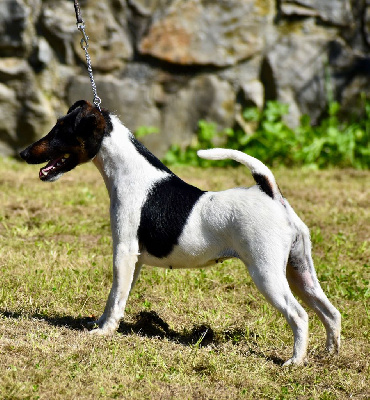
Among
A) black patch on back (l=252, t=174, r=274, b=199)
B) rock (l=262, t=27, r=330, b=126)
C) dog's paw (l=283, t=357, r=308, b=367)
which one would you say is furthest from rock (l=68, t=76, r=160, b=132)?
dog's paw (l=283, t=357, r=308, b=367)

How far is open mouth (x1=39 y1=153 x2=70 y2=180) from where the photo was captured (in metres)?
3.75

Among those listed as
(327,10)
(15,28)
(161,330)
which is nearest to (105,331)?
(161,330)

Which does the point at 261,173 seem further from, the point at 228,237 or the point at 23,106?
the point at 23,106

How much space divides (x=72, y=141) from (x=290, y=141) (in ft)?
16.5

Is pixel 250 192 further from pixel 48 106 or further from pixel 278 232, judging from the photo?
pixel 48 106

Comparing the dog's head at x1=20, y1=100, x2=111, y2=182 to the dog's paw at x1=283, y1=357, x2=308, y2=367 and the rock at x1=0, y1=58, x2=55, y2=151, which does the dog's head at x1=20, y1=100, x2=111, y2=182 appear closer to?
the dog's paw at x1=283, y1=357, x2=308, y2=367

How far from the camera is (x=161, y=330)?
386cm

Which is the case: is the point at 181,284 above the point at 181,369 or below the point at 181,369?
below

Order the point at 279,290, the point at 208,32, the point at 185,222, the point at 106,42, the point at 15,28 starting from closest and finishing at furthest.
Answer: the point at 279,290 < the point at 185,222 < the point at 15,28 < the point at 106,42 < the point at 208,32

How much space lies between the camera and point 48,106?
827cm

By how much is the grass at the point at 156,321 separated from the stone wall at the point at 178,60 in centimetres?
210

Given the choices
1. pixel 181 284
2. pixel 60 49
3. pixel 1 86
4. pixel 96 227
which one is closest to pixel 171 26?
pixel 60 49

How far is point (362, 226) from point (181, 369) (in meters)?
3.22

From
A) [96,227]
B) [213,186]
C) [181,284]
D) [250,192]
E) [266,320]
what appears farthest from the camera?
[213,186]
